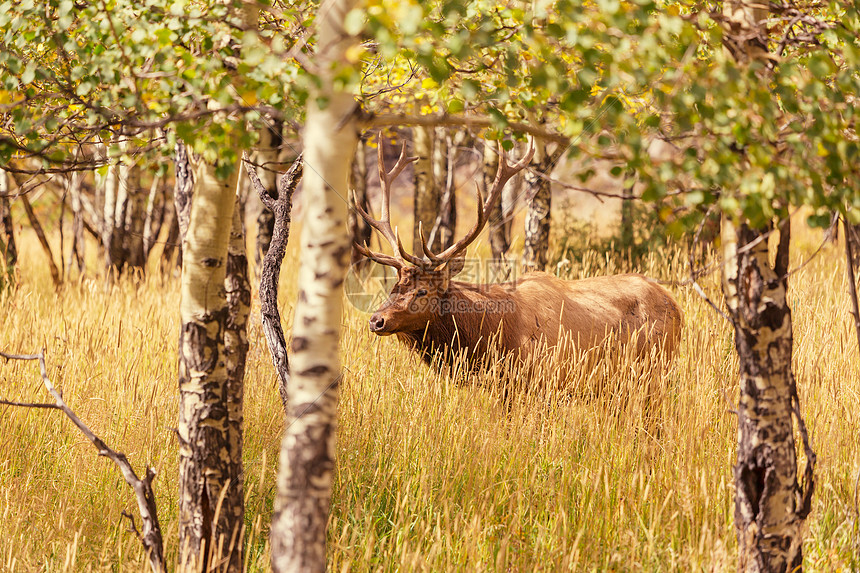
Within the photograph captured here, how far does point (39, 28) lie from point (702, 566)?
3.12 metres

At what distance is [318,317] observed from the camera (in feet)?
5.96

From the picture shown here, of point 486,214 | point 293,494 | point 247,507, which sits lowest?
point 247,507

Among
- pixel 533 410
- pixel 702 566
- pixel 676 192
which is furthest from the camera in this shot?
pixel 533 410

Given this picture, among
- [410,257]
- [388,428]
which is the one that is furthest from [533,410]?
[410,257]

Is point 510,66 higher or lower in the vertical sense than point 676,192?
higher

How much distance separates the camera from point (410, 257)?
4.66 m

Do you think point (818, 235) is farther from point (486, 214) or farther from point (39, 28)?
point (39, 28)

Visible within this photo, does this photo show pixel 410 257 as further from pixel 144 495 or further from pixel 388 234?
pixel 144 495

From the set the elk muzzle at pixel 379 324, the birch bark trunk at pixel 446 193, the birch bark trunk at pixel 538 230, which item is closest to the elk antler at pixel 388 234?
the elk muzzle at pixel 379 324

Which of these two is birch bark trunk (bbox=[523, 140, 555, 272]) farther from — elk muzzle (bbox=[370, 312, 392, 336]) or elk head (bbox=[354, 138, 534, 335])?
elk muzzle (bbox=[370, 312, 392, 336])

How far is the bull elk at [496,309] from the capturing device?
4.61 m

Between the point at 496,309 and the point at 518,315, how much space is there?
16 cm

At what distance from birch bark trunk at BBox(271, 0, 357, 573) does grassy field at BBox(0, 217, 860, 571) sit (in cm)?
72

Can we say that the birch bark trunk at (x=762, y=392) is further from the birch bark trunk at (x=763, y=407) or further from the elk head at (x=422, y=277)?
the elk head at (x=422, y=277)
